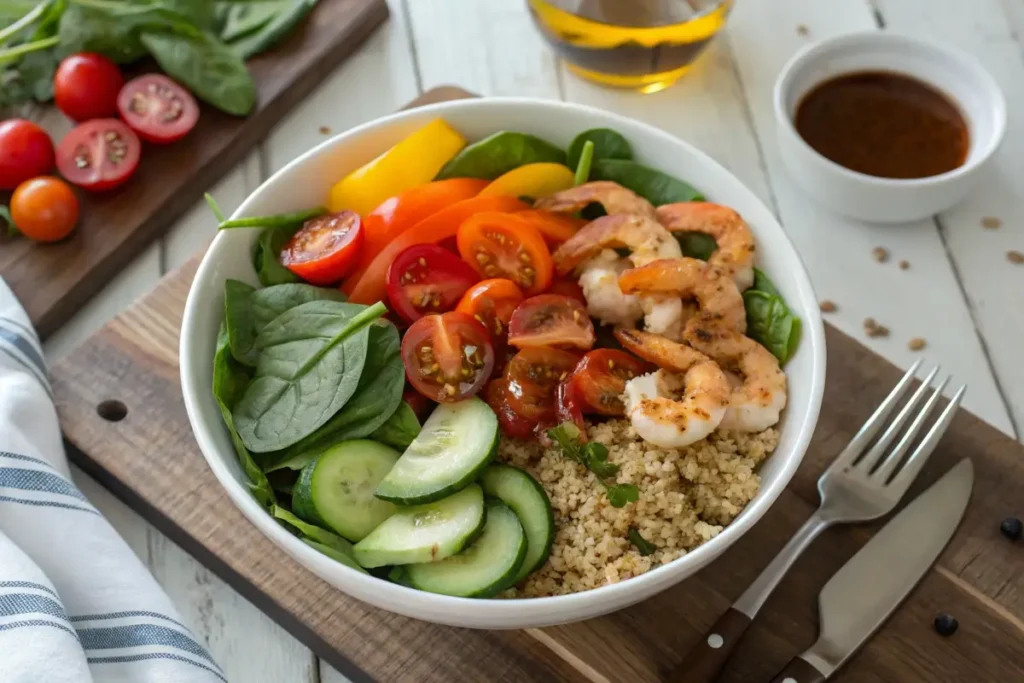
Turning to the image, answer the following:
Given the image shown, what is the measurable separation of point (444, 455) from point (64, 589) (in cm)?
68

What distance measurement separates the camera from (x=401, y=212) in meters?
1.83

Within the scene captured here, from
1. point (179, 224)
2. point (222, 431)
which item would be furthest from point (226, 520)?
point (179, 224)

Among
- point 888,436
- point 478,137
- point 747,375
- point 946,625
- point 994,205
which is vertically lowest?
point 994,205

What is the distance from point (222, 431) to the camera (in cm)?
166

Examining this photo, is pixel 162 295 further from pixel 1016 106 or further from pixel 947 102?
pixel 1016 106

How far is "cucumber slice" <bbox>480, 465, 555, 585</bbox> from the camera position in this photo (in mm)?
1540

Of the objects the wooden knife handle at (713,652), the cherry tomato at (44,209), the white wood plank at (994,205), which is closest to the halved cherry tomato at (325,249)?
the cherry tomato at (44,209)

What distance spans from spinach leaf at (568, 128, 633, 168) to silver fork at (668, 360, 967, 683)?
0.67 metres

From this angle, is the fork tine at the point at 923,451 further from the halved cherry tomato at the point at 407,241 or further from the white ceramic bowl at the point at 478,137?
the halved cherry tomato at the point at 407,241

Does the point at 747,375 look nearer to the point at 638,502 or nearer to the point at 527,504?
the point at 638,502

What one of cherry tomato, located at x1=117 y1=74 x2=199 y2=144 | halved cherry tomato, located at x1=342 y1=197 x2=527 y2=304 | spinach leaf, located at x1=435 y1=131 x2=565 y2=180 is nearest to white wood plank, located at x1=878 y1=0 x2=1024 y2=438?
spinach leaf, located at x1=435 y1=131 x2=565 y2=180

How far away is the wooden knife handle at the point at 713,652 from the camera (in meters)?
1.62

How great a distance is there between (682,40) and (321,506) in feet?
5.03

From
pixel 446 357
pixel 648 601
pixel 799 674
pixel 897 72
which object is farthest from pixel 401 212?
pixel 897 72
